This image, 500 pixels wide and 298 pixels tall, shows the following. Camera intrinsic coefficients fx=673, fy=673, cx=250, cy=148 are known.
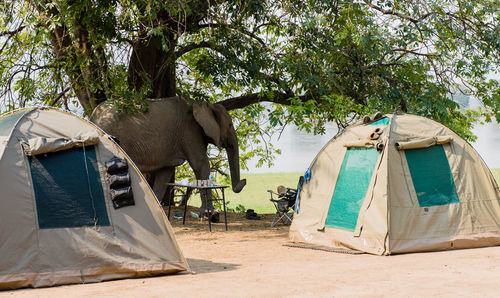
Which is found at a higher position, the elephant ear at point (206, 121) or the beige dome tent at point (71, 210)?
the elephant ear at point (206, 121)

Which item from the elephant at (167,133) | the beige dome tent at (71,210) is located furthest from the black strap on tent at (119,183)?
the elephant at (167,133)

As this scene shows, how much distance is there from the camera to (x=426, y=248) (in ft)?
29.3

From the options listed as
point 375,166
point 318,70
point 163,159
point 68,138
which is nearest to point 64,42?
point 163,159

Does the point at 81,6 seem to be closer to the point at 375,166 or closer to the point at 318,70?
→ the point at 318,70

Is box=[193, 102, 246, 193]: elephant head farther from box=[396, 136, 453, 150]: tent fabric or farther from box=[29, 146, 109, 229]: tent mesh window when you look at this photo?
box=[29, 146, 109, 229]: tent mesh window

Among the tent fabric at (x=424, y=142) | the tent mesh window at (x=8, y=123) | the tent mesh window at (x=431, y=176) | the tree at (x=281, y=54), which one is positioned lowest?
the tent mesh window at (x=431, y=176)

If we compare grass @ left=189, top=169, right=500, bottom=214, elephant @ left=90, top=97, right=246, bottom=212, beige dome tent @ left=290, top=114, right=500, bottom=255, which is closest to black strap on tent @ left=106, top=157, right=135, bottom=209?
beige dome tent @ left=290, top=114, right=500, bottom=255

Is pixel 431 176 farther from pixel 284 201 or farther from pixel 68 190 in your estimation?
pixel 68 190

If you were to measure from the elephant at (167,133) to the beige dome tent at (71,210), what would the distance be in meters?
4.18

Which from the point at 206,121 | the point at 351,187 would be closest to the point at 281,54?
the point at 206,121

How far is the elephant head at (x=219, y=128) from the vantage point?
12.5 metres

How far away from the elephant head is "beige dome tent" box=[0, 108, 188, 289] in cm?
476

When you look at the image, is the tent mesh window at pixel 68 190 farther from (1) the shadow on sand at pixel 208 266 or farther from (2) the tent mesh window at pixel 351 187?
(2) the tent mesh window at pixel 351 187

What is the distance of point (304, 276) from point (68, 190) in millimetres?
2693
